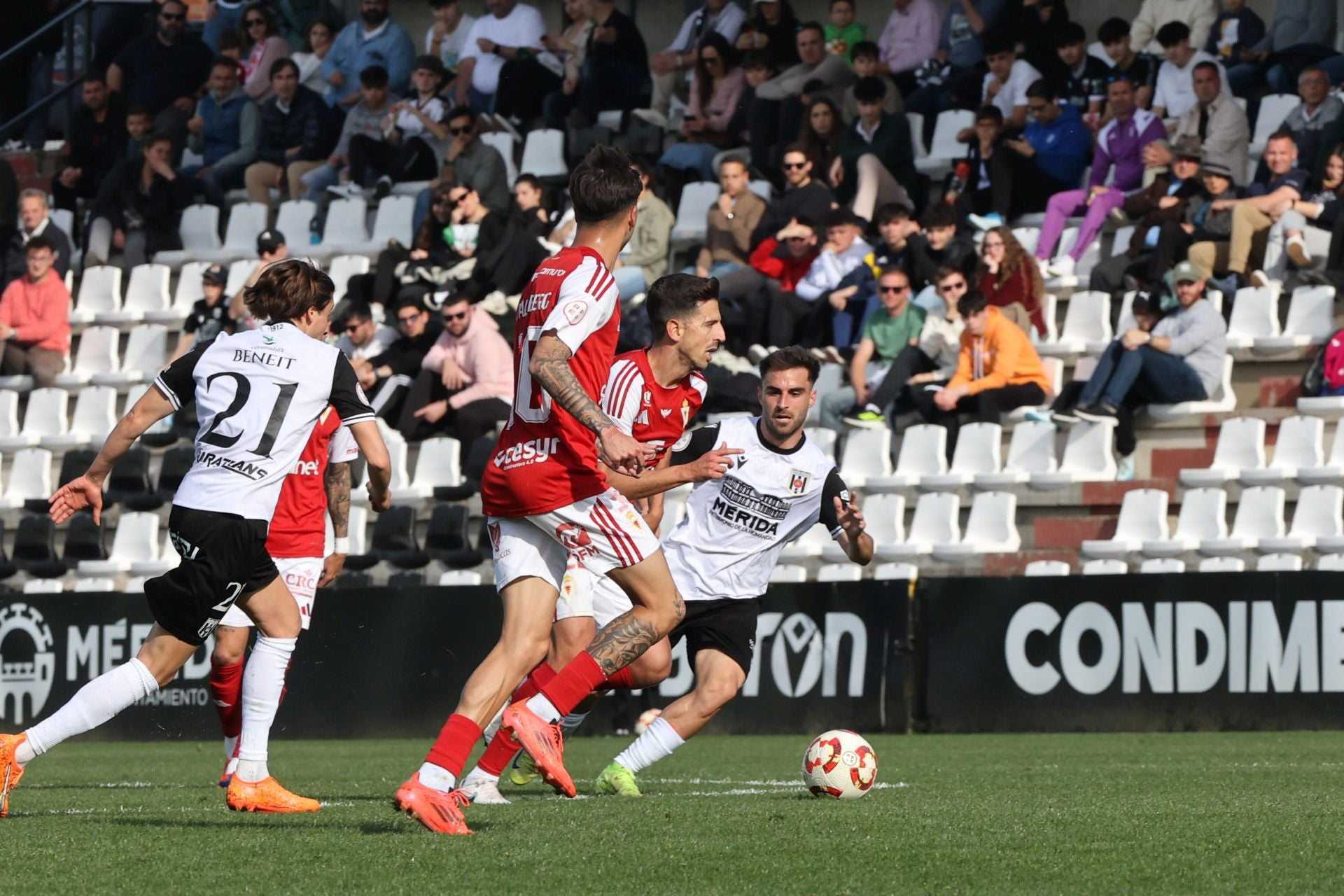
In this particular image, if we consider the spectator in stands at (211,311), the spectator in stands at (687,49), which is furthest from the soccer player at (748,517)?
the spectator in stands at (687,49)

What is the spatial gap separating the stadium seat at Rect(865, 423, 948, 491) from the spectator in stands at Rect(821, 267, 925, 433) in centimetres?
49

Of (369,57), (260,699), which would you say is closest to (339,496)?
(260,699)

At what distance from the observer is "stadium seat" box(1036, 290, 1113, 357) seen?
15.5 meters

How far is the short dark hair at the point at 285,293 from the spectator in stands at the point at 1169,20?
449 inches

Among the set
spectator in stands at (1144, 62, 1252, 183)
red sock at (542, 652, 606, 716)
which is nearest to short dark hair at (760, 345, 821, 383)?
red sock at (542, 652, 606, 716)

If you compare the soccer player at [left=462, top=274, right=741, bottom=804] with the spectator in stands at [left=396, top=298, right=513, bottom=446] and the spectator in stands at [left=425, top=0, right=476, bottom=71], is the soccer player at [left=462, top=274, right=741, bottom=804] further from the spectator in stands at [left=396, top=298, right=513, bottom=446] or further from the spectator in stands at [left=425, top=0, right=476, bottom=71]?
the spectator in stands at [left=425, top=0, right=476, bottom=71]

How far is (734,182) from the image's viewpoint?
17047mm

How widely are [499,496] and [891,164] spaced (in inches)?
447

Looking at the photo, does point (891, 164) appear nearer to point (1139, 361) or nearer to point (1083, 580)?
point (1139, 361)

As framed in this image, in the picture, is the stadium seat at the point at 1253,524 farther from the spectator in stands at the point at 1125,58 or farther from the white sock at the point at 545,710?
the white sock at the point at 545,710

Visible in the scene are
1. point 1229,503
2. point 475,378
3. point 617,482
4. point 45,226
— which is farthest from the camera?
point 45,226

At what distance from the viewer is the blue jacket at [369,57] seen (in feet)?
69.4

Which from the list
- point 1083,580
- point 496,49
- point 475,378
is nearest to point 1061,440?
point 1083,580

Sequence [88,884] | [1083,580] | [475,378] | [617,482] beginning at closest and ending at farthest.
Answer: [88,884]
[617,482]
[1083,580]
[475,378]
